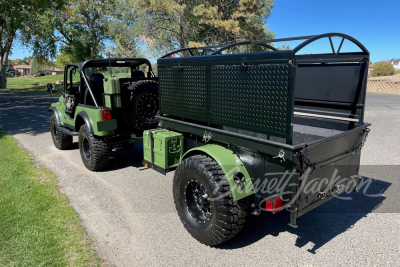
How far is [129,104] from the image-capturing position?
614 cm

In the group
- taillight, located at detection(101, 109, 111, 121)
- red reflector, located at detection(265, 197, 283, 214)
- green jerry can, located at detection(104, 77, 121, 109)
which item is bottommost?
red reflector, located at detection(265, 197, 283, 214)

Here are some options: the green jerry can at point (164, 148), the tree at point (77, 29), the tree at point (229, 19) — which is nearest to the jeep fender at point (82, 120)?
the green jerry can at point (164, 148)

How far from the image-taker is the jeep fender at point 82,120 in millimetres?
6074

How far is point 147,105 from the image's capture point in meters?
6.20

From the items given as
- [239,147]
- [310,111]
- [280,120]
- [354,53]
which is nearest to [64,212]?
[239,147]

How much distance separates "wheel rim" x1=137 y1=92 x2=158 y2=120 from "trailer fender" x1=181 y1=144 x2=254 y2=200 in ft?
9.18

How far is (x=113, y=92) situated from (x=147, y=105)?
27.8 inches

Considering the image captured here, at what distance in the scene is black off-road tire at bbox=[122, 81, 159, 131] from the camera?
599 cm

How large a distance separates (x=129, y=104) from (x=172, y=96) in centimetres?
179

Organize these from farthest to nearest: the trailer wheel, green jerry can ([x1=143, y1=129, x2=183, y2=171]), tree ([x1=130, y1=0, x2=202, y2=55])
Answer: tree ([x1=130, y1=0, x2=202, y2=55])
green jerry can ([x1=143, y1=129, x2=183, y2=171])
the trailer wheel

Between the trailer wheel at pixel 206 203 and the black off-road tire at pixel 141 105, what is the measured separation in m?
2.44

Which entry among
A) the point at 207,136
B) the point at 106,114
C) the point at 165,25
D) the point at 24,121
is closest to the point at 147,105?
the point at 106,114

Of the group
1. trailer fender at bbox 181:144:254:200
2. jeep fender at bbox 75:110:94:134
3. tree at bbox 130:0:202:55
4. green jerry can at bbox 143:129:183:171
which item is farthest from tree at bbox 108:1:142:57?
trailer fender at bbox 181:144:254:200

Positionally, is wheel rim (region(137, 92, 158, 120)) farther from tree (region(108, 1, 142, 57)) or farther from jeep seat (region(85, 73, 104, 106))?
tree (region(108, 1, 142, 57))
